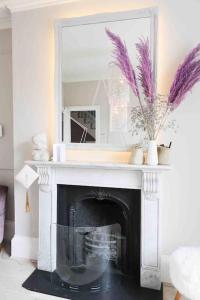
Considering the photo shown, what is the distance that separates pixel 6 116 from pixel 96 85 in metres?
1.25

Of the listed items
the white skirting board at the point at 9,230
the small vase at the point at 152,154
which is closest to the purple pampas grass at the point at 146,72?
the small vase at the point at 152,154

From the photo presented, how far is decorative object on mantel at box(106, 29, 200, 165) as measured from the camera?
1.88 m

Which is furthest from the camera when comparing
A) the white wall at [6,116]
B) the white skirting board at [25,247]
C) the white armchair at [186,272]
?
the white wall at [6,116]

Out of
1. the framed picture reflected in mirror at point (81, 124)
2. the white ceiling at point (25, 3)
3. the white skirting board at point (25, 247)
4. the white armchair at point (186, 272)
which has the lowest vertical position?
the white skirting board at point (25, 247)

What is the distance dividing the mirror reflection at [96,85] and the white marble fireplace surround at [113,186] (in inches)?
10.0

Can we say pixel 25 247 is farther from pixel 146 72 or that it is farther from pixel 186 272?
pixel 146 72

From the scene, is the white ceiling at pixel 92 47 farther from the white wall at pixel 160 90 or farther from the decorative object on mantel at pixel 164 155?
the decorative object on mantel at pixel 164 155

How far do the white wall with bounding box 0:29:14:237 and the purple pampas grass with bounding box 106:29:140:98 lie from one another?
136cm

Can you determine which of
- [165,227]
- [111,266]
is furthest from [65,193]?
[165,227]

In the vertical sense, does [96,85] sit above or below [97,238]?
above

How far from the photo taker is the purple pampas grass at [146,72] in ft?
6.33

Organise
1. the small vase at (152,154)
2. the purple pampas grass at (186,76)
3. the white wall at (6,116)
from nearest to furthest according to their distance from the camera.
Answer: the purple pampas grass at (186,76)
the small vase at (152,154)
the white wall at (6,116)

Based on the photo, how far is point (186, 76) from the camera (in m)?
1.87

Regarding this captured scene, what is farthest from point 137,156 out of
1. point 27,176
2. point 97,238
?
point 27,176
